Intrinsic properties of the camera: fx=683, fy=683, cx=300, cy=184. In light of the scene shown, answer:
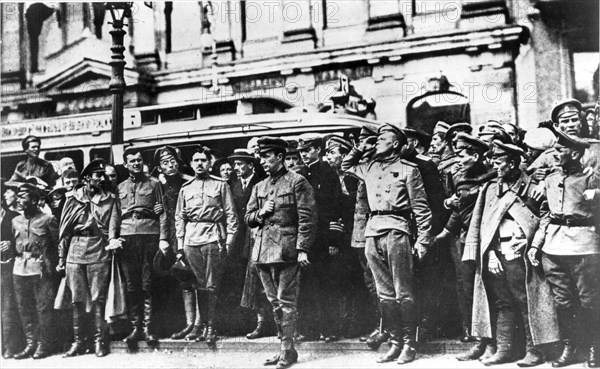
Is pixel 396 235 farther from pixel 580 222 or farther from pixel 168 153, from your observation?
pixel 168 153

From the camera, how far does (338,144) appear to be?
17.3 feet

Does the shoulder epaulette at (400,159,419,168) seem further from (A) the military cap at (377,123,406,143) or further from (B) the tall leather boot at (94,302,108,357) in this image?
(B) the tall leather boot at (94,302,108,357)

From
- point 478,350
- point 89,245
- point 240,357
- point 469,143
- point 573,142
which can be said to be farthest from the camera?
point 89,245

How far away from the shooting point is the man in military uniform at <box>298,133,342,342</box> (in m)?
5.13

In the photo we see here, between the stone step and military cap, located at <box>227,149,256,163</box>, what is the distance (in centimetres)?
141

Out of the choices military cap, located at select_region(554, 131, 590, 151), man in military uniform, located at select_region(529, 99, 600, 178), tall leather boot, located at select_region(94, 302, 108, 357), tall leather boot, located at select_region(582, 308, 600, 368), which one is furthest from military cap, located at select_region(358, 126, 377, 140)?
tall leather boot, located at select_region(94, 302, 108, 357)

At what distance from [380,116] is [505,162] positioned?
1.81 m

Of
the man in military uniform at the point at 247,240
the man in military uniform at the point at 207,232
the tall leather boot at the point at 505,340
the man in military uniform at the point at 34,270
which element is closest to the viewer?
the tall leather boot at the point at 505,340

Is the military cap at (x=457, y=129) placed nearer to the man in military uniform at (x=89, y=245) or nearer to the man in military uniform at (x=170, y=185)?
the man in military uniform at (x=170, y=185)

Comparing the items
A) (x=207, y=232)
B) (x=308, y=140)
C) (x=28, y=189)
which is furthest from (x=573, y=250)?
(x=28, y=189)

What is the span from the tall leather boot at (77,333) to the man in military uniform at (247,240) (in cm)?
144

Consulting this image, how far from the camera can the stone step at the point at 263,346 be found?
15.6ft

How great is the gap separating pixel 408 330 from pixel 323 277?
78 centimetres

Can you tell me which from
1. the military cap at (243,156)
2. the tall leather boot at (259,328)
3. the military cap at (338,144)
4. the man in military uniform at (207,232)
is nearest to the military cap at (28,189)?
the man in military uniform at (207,232)
